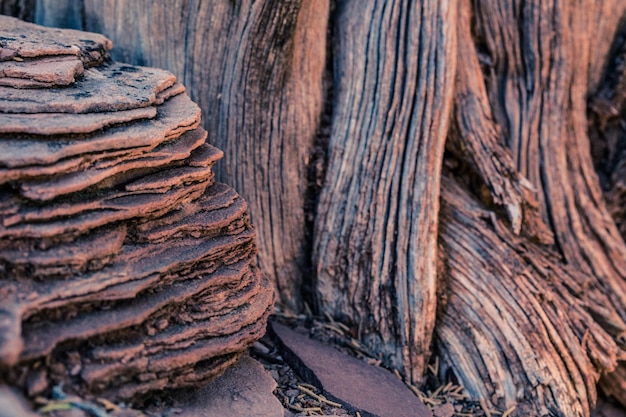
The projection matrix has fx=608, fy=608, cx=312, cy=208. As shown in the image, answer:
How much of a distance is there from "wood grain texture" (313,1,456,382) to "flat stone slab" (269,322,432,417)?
251mm

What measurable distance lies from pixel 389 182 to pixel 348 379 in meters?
1.05

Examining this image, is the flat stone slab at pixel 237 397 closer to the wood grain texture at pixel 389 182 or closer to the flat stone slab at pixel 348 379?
the flat stone slab at pixel 348 379

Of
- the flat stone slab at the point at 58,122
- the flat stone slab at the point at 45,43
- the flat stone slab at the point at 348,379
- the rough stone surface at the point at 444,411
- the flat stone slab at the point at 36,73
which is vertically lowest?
the rough stone surface at the point at 444,411

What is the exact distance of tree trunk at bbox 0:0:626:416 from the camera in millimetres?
3152

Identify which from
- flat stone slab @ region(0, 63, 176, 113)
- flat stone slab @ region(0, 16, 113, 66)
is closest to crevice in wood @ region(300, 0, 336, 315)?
flat stone slab @ region(0, 63, 176, 113)

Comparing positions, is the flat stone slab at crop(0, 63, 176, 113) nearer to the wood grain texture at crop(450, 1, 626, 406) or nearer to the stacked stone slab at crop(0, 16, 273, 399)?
the stacked stone slab at crop(0, 16, 273, 399)

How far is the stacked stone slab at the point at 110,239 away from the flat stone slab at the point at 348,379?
1.31 feet

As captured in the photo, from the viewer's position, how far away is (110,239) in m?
2.22

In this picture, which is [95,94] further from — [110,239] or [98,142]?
[110,239]

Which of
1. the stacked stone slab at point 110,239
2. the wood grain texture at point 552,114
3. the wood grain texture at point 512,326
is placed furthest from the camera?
the wood grain texture at point 552,114

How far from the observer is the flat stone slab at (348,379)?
8.84 feet

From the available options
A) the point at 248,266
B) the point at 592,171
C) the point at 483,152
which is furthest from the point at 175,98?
the point at 592,171

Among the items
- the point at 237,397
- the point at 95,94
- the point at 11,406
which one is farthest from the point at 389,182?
the point at 11,406

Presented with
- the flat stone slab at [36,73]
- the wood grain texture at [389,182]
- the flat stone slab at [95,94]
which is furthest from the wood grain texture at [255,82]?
the flat stone slab at [36,73]
